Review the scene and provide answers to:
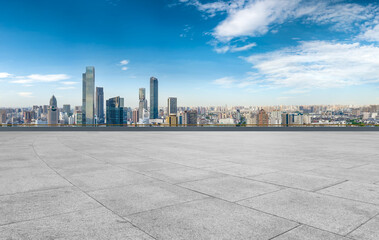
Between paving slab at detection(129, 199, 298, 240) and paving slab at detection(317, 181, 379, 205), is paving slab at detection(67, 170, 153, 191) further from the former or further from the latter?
paving slab at detection(317, 181, 379, 205)

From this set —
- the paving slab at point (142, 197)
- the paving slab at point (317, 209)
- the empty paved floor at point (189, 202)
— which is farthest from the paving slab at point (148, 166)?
the paving slab at point (317, 209)

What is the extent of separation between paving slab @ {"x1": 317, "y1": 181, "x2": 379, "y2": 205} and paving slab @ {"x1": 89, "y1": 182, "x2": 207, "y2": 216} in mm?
3027

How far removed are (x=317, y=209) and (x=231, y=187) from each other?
2.09m

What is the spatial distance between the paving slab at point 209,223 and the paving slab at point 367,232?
32.8 inches

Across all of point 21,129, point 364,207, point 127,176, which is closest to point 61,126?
point 21,129

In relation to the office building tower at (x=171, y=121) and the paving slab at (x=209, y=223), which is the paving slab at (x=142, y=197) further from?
the office building tower at (x=171, y=121)

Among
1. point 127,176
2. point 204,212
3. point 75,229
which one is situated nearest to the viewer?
point 75,229

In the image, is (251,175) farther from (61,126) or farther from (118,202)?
(61,126)

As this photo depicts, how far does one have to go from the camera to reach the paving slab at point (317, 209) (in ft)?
14.2

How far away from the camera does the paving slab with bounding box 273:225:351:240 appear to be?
3.82 m

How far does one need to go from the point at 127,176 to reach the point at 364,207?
578cm

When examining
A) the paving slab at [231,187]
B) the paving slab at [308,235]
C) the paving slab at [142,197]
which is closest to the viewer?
the paving slab at [308,235]

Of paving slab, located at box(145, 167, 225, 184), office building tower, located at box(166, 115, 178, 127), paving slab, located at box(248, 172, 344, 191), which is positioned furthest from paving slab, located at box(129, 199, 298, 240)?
office building tower, located at box(166, 115, 178, 127)

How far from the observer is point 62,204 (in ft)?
17.4
